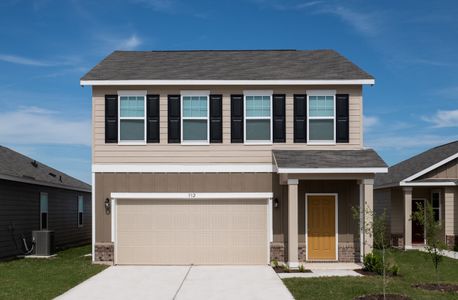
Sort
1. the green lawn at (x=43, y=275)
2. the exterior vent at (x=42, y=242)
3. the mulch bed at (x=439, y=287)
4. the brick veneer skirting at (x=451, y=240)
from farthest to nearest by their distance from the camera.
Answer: the brick veneer skirting at (x=451, y=240) < the exterior vent at (x=42, y=242) < the mulch bed at (x=439, y=287) < the green lawn at (x=43, y=275)

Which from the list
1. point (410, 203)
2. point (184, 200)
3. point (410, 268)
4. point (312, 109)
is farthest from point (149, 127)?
point (410, 203)

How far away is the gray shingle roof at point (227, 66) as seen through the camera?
61.2 ft

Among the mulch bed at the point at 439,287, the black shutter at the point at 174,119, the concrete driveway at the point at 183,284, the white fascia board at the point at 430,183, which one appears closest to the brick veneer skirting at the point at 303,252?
the concrete driveway at the point at 183,284

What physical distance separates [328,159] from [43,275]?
8.56 metres

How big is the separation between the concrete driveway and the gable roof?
9.33 metres

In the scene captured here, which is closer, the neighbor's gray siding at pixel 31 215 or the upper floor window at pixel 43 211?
the neighbor's gray siding at pixel 31 215

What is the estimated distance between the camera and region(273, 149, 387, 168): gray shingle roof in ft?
56.4

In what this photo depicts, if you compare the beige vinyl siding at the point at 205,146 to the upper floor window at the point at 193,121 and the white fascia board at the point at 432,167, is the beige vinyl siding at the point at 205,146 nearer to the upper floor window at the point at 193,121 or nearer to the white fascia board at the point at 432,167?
the upper floor window at the point at 193,121

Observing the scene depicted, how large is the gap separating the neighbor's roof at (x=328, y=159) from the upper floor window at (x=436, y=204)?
717cm

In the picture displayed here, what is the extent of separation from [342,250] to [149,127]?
7.02 m

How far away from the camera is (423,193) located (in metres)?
25.4

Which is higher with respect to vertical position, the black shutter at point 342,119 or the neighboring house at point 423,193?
the black shutter at point 342,119

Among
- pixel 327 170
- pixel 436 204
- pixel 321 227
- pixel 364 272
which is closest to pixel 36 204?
pixel 321 227

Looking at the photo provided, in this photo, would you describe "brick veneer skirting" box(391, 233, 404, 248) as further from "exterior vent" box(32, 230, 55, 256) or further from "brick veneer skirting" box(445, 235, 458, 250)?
"exterior vent" box(32, 230, 55, 256)
